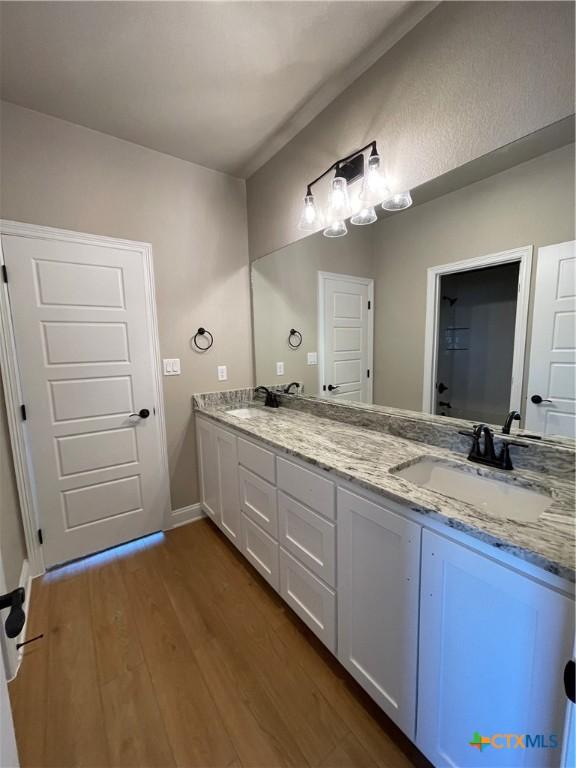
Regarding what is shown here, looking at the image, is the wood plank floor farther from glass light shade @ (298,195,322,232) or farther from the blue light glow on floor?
glass light shade @ (298,195,322,232)

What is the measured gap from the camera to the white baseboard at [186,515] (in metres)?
2.45

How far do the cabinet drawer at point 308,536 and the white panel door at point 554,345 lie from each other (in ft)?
2.98

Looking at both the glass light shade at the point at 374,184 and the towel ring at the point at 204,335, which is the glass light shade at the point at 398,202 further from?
the towel ring at the point at 204,335

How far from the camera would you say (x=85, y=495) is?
208 centimetres

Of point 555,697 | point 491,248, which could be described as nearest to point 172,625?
point 555,697

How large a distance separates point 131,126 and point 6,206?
0.85 meters

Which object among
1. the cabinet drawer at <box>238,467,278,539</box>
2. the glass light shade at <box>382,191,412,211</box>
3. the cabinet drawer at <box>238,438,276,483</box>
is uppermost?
the glass light shade at <box>382,191,412,211</box>

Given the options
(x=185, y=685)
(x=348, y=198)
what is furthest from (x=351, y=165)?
(x=185, y=685)

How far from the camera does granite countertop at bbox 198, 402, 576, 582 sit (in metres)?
0.75

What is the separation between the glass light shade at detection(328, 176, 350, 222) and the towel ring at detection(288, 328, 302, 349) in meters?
0.81

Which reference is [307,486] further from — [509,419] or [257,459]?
[509,419]

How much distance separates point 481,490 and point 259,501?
1.06 meters

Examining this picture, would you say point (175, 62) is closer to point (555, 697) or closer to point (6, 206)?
point (6, 206)

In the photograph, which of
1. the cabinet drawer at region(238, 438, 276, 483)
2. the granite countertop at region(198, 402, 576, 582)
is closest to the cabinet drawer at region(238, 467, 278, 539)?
the cabinet drawer at region(238, 438, 276, 483)
